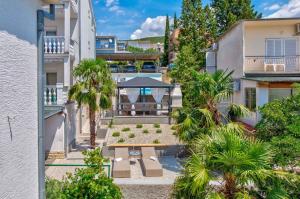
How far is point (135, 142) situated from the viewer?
23.0m

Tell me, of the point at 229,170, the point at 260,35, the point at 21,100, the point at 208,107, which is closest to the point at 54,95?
the point at 208,107

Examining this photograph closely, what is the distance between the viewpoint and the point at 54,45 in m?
22.1

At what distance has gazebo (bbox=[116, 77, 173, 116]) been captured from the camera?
3177cm

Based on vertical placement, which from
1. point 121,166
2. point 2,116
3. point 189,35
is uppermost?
point 189,35

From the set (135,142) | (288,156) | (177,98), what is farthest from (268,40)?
(288,156)

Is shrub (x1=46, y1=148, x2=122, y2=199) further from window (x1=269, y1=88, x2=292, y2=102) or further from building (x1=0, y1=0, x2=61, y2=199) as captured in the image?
window (x1=269, y1=88, x2=292, y2=102)

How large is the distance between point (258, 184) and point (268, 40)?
21.0 metres

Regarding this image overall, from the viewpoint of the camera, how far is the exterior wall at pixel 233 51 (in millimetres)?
27234

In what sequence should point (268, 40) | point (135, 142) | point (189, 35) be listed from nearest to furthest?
point (135, 142)
point (268, 40)
point (189, 35)

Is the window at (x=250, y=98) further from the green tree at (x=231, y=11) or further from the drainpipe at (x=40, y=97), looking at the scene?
the green tree at (x=231, y=11)

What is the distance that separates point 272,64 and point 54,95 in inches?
644

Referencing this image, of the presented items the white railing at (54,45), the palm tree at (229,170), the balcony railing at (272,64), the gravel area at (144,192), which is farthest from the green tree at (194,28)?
the palm tree at (229,170)

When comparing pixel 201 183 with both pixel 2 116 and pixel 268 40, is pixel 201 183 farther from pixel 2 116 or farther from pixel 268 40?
pixel 268 40

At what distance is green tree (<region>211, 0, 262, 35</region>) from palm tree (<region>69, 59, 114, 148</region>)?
29623 millimetres
